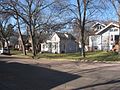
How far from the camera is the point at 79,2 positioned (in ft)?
152

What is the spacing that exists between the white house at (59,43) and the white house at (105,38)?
966cm

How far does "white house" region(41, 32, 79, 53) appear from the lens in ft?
282

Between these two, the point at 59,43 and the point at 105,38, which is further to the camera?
the point at 59,43

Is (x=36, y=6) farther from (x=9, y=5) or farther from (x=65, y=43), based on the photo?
(x=65, y=43)

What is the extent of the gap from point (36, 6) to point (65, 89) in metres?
38.6

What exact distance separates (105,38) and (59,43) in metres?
14.5

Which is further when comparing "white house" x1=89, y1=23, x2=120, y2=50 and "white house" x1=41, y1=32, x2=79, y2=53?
"white house" x1=41, y1=32, x2=79, y2=53

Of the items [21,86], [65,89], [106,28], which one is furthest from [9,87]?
[106,28]

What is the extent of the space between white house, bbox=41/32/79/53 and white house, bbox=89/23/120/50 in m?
9.66

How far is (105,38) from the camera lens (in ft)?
249

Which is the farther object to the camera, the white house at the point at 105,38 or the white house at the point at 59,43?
the white house at the point at 59,43

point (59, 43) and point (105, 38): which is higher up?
point (105, 38)

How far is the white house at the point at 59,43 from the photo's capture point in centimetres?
8588

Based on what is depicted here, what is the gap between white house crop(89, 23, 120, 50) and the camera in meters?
73.0
